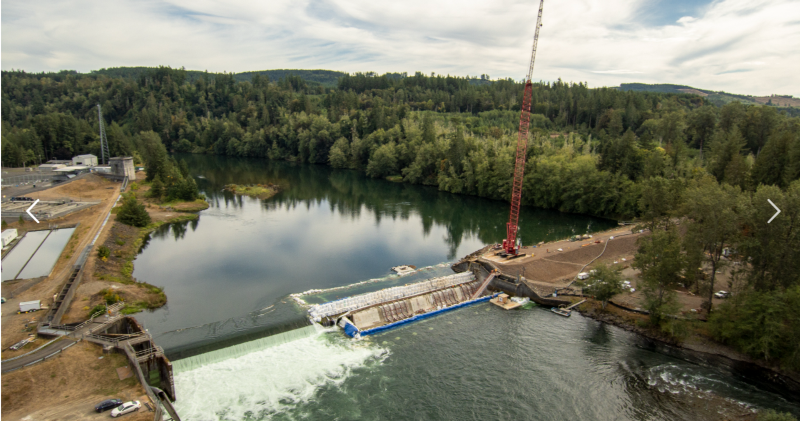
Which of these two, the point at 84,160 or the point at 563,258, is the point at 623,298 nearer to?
the point at 563,258

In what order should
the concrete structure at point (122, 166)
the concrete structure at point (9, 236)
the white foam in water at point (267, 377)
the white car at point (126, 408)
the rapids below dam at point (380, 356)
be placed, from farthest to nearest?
the concrete structure at point (122, 166) < the concrete structure at point (9, 236) < the rapids below dam at point (380, 356) < the white foam in water at point (267, 377) < the white car at point (126, 408)

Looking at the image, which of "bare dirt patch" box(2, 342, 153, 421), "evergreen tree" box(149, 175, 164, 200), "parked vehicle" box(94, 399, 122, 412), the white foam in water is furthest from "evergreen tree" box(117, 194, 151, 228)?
"parked vehicle" box(94, 399, 122, 412)

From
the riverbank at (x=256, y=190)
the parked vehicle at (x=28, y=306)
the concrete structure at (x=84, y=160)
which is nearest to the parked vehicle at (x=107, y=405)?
the parked vehicle at (x=28, y=306)

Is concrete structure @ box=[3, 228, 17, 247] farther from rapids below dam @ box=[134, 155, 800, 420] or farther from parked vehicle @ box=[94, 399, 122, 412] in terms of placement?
parked vehicle @ box=[94, 399, 122, 412]

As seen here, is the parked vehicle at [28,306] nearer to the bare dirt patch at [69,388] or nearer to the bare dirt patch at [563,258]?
the bare dirt patch at [69,388]

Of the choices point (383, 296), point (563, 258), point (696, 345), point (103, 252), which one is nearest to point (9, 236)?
point (103, 252)

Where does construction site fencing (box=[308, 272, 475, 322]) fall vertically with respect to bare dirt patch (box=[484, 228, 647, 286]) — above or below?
below
